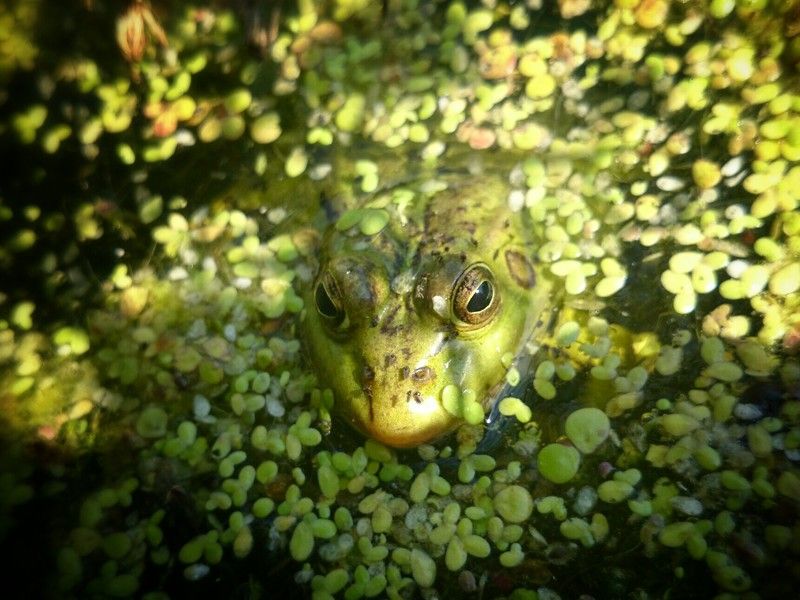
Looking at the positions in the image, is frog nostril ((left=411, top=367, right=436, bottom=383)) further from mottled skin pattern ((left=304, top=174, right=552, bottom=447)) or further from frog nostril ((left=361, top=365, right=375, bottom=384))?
frog nostril ((left=361, top=365, right=375, bottom=384))

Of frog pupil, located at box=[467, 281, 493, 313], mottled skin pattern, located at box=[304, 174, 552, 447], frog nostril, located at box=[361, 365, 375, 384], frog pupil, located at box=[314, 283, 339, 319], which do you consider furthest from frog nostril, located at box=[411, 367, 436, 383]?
frog pupil, located at box=[314, 283, 339, 319]

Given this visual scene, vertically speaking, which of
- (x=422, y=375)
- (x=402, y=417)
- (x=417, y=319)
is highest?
(x=417, y=319)

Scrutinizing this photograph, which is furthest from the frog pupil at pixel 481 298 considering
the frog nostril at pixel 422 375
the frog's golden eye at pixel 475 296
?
the frog nostril at pixel 422 375

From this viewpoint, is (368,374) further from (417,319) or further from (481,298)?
(481,298)

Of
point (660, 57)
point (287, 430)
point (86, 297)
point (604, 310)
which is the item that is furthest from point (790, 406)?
point (86, 297)

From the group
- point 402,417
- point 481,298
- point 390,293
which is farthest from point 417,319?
point 402,417

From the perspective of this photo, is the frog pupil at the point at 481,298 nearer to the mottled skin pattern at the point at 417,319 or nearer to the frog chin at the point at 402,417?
the mottled skin pattern at the point at 417,319
